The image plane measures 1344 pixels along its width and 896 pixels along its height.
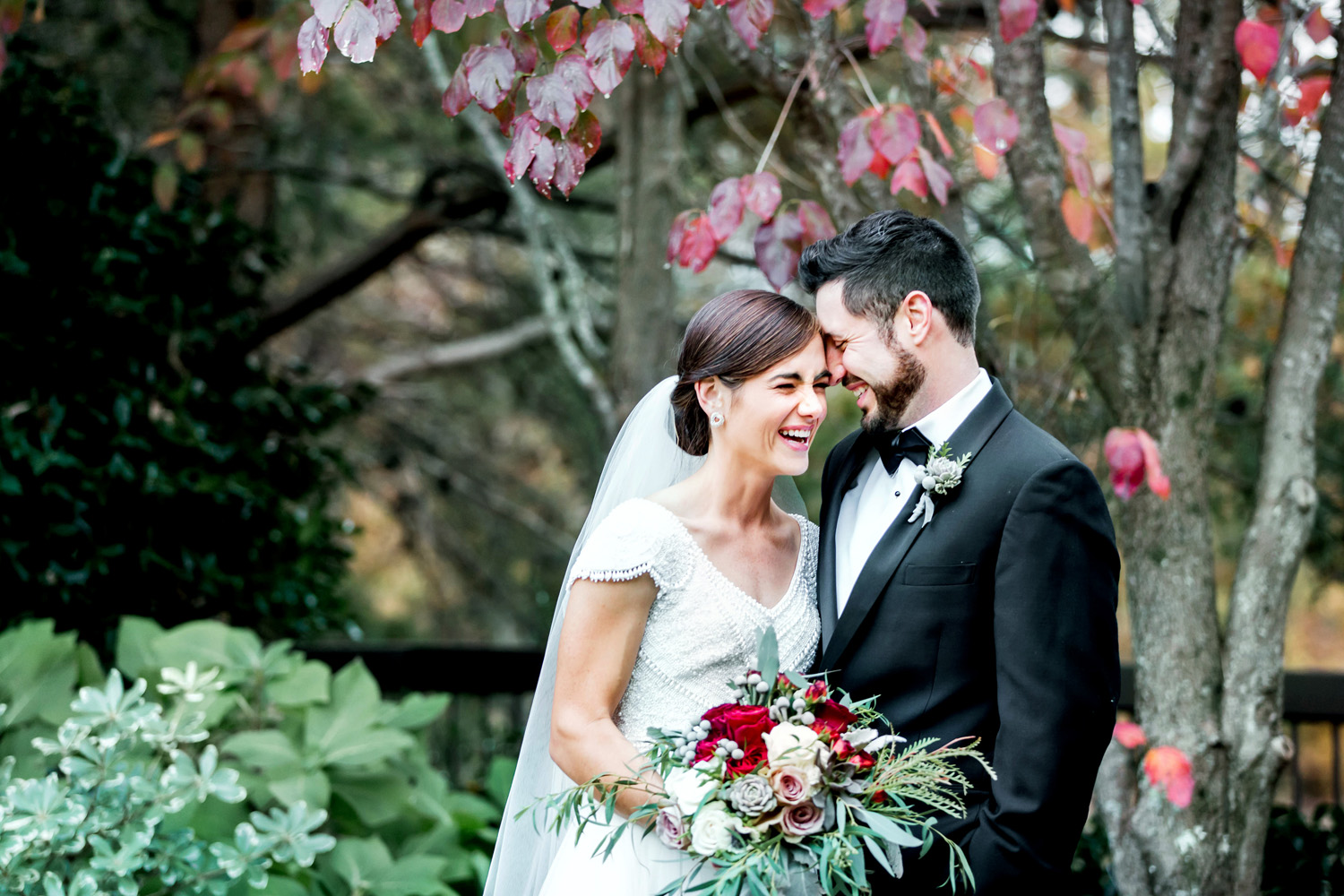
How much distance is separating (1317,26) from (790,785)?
2448mm

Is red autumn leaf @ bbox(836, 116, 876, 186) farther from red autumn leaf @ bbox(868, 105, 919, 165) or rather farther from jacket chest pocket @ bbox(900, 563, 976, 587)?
jacket chest pocket @ bbox(900, 563, 976, 587)

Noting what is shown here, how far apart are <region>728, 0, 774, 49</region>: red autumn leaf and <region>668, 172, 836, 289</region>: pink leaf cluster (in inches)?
14.5

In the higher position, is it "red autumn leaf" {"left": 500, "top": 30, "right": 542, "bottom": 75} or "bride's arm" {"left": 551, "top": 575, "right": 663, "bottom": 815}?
"red autumn leaf" {"left": 500, "top": 30, "right": 542, "bottom": 75}

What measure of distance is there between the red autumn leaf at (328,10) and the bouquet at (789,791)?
1.48 m

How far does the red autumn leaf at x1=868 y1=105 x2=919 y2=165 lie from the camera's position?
2643 millimetres

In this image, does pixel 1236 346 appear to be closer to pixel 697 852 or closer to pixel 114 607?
pixel 697 852

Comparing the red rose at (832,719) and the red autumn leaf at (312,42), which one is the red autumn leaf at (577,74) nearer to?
the red autumn leaf at (312,42)

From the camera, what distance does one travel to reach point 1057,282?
3.04 m

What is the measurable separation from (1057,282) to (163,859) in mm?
2831

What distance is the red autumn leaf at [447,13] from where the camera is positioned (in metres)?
2.41

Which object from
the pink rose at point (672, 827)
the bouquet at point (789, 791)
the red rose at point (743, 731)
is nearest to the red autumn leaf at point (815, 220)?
the bouquet at point (789, 791)

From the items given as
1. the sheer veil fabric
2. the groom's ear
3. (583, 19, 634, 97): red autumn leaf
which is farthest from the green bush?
the groom's ear

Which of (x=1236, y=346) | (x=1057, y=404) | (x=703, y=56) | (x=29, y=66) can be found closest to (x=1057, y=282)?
(x=1057, y=404)

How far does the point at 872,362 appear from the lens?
226cm
